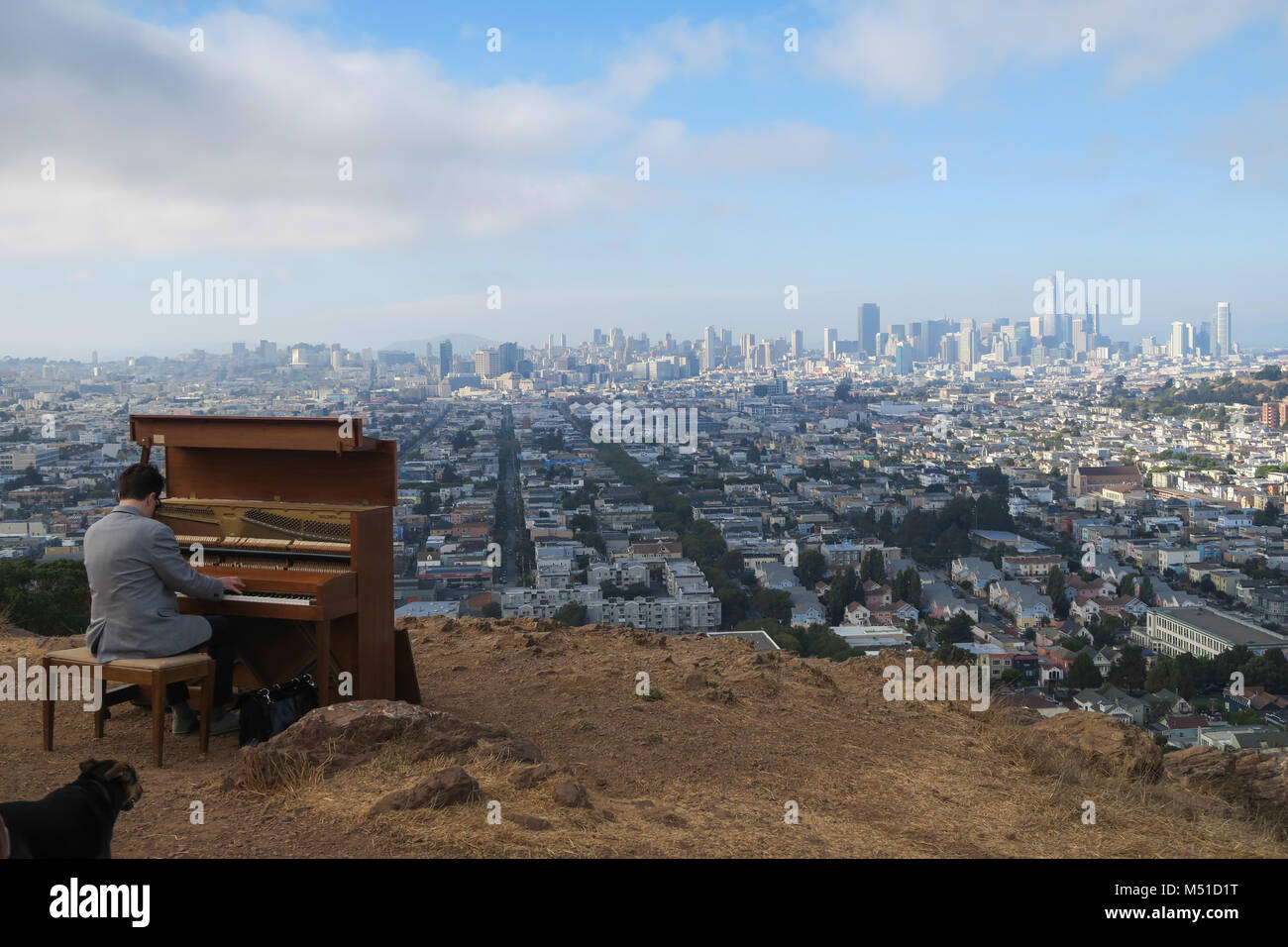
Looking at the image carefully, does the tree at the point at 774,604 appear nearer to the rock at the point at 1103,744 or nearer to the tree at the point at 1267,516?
the rock at the point at 1103,744

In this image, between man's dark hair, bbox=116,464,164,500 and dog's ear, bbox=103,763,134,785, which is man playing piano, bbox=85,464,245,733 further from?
dog's ear, bbox=103,763,134,785

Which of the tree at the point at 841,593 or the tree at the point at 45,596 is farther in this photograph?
the tree at the point at 841,593

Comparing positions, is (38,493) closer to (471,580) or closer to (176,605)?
(471,580)

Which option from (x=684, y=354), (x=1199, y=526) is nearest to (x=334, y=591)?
(x=1199, y=526)

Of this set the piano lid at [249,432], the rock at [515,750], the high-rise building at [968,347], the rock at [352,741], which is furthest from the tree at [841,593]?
the high-rise building at [968,347]

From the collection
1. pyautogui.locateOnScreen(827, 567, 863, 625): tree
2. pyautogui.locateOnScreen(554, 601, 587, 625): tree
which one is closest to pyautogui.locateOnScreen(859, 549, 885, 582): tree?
pyautogui.locateOnScreen(827, 567, 863, 625): tree

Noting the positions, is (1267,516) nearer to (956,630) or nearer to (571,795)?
(956,630)

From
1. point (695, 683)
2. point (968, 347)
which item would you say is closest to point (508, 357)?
point (968, 347)
